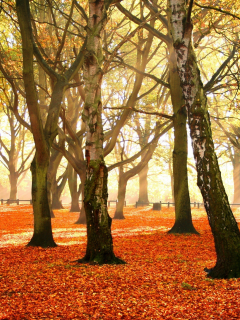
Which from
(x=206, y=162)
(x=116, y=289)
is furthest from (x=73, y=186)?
(x=116, y=289)

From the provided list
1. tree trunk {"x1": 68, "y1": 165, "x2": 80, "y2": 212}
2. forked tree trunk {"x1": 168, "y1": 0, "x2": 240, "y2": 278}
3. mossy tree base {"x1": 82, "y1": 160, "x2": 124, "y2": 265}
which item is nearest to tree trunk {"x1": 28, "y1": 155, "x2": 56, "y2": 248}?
mossy tree base {"x1": 82, "y1": 160, "x2": 124, "y2": 265}

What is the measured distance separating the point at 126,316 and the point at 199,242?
6707 millimetres

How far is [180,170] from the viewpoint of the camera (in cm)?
1240

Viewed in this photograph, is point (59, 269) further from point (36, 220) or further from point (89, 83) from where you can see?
point (89, 83)

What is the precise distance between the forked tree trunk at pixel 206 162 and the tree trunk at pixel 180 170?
6.19 metres

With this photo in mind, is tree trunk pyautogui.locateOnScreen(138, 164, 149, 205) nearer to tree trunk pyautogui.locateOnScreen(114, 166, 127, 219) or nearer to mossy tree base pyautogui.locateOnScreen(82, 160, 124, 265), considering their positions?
tree trunk pyautogui.locateOnScreen(114, 166, 127, 219)

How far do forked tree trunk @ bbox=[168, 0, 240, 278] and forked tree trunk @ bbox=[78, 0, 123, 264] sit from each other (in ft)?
6.63

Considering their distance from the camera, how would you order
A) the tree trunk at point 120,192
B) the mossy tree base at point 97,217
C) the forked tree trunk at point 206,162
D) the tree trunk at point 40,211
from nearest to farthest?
the forked tree trunk at point 206,162 < the mossy tree base at point 97,217 < the tree trunk at point 40,211 < the tree trunk at point 120,192

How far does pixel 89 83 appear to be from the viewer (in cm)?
727

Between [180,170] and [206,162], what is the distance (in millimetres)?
6646

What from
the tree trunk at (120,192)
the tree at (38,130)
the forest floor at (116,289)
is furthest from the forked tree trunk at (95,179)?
the tree trunk at (120,192)

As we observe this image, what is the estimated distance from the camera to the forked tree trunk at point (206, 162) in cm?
568

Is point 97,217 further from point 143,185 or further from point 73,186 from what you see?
point 143,185

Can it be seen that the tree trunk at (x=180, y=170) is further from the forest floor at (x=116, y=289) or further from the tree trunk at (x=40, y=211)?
the tree trunk at (x=40, y=211)
